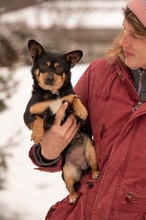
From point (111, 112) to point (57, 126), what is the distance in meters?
0.35

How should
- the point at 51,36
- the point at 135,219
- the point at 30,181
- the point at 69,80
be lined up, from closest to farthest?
the point at 135,219
the point at 69,80
the point at 30,181
the point at 51,36

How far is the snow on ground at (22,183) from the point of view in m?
4.46

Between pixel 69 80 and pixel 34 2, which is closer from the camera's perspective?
pixel 69 80

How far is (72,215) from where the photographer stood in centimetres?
213

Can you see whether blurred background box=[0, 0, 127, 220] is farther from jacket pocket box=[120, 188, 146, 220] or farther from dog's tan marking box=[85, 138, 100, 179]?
jacket pocket box=[120, 188, 146, 220]

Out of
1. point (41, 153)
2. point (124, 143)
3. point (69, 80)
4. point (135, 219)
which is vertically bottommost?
point (135, 219)

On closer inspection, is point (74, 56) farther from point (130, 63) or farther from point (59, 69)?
point (130, 63)

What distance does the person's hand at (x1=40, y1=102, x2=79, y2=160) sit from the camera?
2248 mm

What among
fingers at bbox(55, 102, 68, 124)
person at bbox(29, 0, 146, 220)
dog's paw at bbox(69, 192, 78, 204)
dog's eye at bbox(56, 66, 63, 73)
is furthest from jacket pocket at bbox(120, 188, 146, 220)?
dog's eye at bbox(56, 66, 63, 73)

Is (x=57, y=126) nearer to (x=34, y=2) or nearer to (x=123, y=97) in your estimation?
(x=123, y=97)

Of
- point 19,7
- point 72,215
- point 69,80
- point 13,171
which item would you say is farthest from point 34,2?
point 72,215

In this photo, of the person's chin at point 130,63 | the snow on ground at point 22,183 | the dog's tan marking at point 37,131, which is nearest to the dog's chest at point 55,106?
the dog's tan marking at point 37,131

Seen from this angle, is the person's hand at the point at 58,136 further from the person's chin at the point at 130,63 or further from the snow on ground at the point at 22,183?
the snow on ground at the point at 22,183

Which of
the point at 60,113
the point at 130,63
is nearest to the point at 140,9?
the point at 130,63
